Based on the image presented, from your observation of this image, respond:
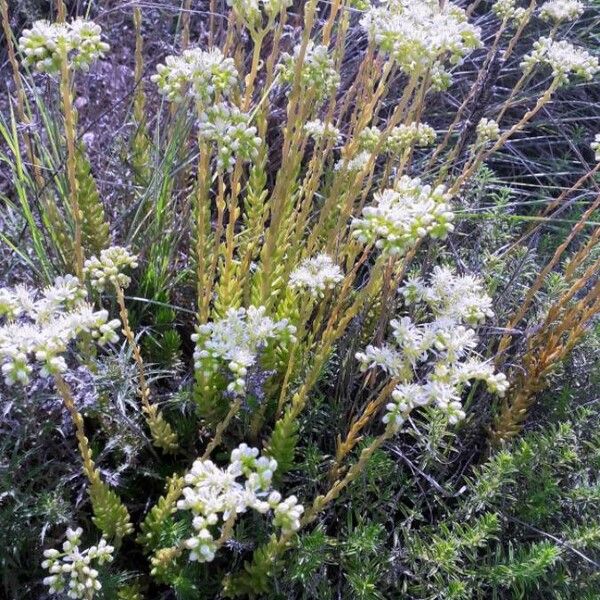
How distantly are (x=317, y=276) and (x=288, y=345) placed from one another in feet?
0.73

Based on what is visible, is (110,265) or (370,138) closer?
(110,265)

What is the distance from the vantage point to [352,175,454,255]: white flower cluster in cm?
105

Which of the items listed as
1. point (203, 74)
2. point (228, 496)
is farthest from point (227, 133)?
point (228, 496)

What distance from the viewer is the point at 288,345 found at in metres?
1.52

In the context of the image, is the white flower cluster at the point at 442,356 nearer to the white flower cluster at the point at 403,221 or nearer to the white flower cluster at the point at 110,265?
the white flower cluster at the point at 403,221

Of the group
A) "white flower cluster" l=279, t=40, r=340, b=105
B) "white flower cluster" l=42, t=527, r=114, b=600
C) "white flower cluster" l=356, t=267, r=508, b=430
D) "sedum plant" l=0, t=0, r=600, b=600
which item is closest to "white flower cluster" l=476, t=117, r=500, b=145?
"sedum plant" l=0, t=0, r=600, b=600

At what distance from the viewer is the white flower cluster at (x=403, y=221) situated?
3.44 ft

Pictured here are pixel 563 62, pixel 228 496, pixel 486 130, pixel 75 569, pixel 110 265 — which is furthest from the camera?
pixel 486 130

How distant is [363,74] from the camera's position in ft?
5.28

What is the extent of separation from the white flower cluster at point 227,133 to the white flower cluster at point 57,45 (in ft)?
0.63

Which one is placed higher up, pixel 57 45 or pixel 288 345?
pixel 57 45

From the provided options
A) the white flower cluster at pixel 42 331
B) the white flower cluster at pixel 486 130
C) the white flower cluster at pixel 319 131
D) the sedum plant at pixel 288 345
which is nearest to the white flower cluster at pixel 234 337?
the sedum plant at pixel 288 345

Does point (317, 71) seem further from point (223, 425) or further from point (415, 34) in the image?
point (223, 425)

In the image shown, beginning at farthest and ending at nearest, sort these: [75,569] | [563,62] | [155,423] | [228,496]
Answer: [563,62] → [155,423] → [75,569] → [228,496]
